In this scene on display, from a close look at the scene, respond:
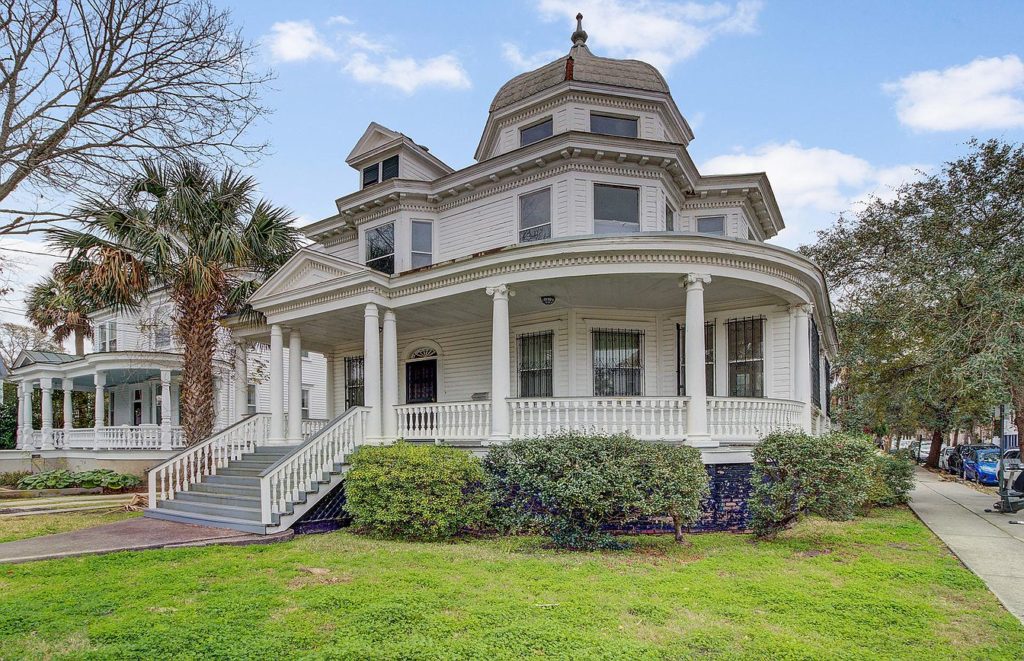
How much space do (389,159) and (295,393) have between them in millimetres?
6482

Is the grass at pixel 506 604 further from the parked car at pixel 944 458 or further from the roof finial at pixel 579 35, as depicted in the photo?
the parked car at pixel 944 458

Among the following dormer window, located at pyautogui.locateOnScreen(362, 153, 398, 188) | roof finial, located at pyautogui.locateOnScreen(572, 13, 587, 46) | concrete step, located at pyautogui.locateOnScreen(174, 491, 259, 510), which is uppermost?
roof finial, located at pyautogui.locateOnScreen(572, 13, 587, 46)

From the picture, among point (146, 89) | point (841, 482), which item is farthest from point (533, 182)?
point (841, 482)

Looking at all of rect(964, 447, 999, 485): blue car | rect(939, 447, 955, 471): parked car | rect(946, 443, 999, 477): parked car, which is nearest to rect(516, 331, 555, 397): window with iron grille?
rect(964, 447, 999, 485): blue car

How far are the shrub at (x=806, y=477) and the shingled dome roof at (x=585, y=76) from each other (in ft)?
29.7

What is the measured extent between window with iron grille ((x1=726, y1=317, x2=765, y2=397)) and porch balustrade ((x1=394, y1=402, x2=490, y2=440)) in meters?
5.35

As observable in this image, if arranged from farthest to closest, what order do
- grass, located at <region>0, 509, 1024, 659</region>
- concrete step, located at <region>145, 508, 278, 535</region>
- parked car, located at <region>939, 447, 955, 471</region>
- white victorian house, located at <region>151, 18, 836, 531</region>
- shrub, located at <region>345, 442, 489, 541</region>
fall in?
parked car, located at <region>939, 447, 955, 471</region> < white victorian house, located at <region>151, 18, 836, 531</region> < concrete step, located at <region>145, 508, 278, 535</region> < shrub, located at <region>345, 442, 489, 541</region> < grass, located at <region>0, 509, 1024, 659</region>

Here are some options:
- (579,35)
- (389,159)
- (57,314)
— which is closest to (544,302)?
(389,159)

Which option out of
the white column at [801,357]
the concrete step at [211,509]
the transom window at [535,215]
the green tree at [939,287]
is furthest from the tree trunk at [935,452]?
the concrete step at [211,509]

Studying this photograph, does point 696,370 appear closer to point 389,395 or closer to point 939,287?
point 389,395

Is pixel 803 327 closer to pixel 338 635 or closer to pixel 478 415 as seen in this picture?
pixel 478 415

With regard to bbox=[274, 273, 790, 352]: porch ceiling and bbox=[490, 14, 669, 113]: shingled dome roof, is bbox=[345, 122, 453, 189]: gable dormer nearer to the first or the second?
bbox=[490, 14, 669, 113]: shingled dome roof

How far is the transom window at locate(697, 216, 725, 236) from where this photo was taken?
14781 millimetres

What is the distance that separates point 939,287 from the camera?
14.4 meters
